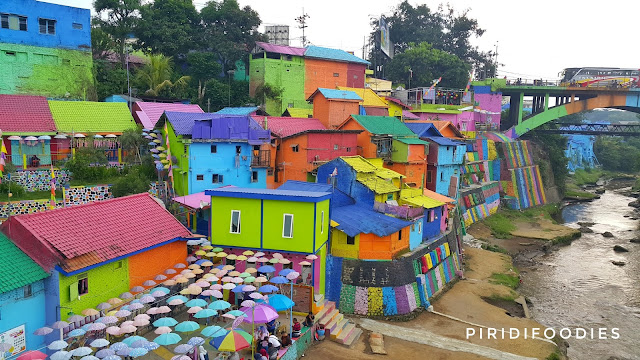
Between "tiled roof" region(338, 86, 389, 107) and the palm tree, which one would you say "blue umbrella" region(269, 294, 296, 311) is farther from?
"tiled roof" region(338, 86, 389, 107)

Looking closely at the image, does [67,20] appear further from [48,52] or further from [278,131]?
[278,131]

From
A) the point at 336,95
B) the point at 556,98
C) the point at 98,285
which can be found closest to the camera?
the point at 98,285

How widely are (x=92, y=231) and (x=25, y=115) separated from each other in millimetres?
14178

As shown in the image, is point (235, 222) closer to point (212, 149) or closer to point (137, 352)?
point (212, 149)

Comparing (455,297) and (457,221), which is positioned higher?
(457,221)

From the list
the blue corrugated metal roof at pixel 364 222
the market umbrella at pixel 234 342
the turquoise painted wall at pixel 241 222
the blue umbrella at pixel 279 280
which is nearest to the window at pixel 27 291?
the market umbrella at pixel 234 342

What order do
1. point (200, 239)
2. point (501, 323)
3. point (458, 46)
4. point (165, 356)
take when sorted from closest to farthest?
point (165, 356) < point (200, 239) < point (501, 323) < point (458, 46)

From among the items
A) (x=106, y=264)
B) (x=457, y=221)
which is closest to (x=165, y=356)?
(x=106, y=264)

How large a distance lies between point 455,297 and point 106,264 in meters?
20.6

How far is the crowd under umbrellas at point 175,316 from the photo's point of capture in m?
16.1

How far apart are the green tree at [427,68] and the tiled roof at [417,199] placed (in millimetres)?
38933

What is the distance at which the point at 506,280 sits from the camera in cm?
3441

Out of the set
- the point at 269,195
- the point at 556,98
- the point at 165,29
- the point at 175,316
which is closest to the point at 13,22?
the point at 165,29

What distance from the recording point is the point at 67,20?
37.9 meters
